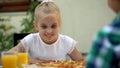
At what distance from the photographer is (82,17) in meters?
4.33

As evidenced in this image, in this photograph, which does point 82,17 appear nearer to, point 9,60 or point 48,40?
point 48,40

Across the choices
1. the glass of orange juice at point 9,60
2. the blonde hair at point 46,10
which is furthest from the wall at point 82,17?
the glass of orange juice at point 9,60

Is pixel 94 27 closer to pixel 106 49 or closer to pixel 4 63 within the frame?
pixel 4 63

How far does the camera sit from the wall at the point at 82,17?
4.28m

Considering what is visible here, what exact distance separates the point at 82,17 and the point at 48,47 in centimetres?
241

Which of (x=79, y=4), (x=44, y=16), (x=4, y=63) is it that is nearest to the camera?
(x=4, y=63)

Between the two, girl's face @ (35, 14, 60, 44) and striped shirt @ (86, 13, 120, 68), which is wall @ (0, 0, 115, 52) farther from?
striped shirt @ (86, 13, 120, 68)

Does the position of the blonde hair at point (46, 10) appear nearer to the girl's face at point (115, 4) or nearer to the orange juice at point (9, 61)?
the orange juice at point (9, 61)

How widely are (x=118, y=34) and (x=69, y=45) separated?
1.53 metres

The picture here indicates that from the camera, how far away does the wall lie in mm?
4277

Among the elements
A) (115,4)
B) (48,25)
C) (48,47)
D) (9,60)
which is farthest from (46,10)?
(115,4)

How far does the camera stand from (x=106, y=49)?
18.5 inches

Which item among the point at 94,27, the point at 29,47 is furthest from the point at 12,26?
the point at 29,47

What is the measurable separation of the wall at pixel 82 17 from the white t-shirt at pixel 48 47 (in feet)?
7.51
